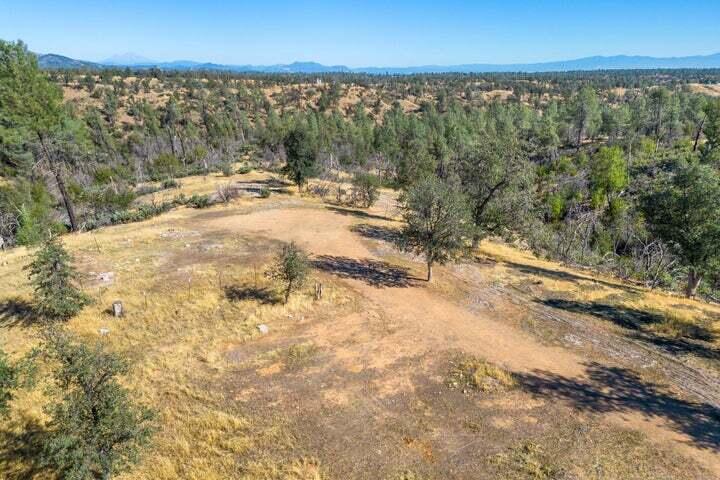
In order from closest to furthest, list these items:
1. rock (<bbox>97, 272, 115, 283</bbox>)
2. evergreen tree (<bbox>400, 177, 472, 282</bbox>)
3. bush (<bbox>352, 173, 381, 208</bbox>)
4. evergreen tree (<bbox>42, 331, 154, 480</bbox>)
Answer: evergreen tree (<bbox>42, 331, 154, 480</bbox>) → rock (<bbox>97, 272, 115, 283</bbox>) → evergreen tree (<bbox>400, 177, 472, 282</bbox>) → bush (<bbox>352, 173, 381, 208</bbox>)

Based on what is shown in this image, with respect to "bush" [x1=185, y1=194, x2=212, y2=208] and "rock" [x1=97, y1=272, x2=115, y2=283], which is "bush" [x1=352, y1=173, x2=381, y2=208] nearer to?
"bush" [x1=185, y1=194, x2=212, y2=208]

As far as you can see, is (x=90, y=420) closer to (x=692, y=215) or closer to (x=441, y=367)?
(x=441, y=367)

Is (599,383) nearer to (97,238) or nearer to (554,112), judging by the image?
(97,238)

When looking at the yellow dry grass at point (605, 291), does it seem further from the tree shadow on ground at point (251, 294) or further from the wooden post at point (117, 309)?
the wooden post at point (117, 309)

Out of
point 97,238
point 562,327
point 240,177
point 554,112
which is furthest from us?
point 554,112

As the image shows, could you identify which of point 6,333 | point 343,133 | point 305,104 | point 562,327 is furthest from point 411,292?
point 305,104

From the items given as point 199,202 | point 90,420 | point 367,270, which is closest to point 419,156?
point 367,270

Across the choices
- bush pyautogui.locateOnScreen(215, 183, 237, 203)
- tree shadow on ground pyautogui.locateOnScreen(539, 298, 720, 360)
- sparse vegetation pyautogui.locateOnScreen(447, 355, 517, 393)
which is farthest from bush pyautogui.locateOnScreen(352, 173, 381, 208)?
sparse vegetation pyautogui.locateOnScreen(447, 355, 517, 393)

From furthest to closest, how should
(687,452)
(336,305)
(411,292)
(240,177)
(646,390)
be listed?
(240,177), (411,292), (336,305), (646,390), (687,452)
